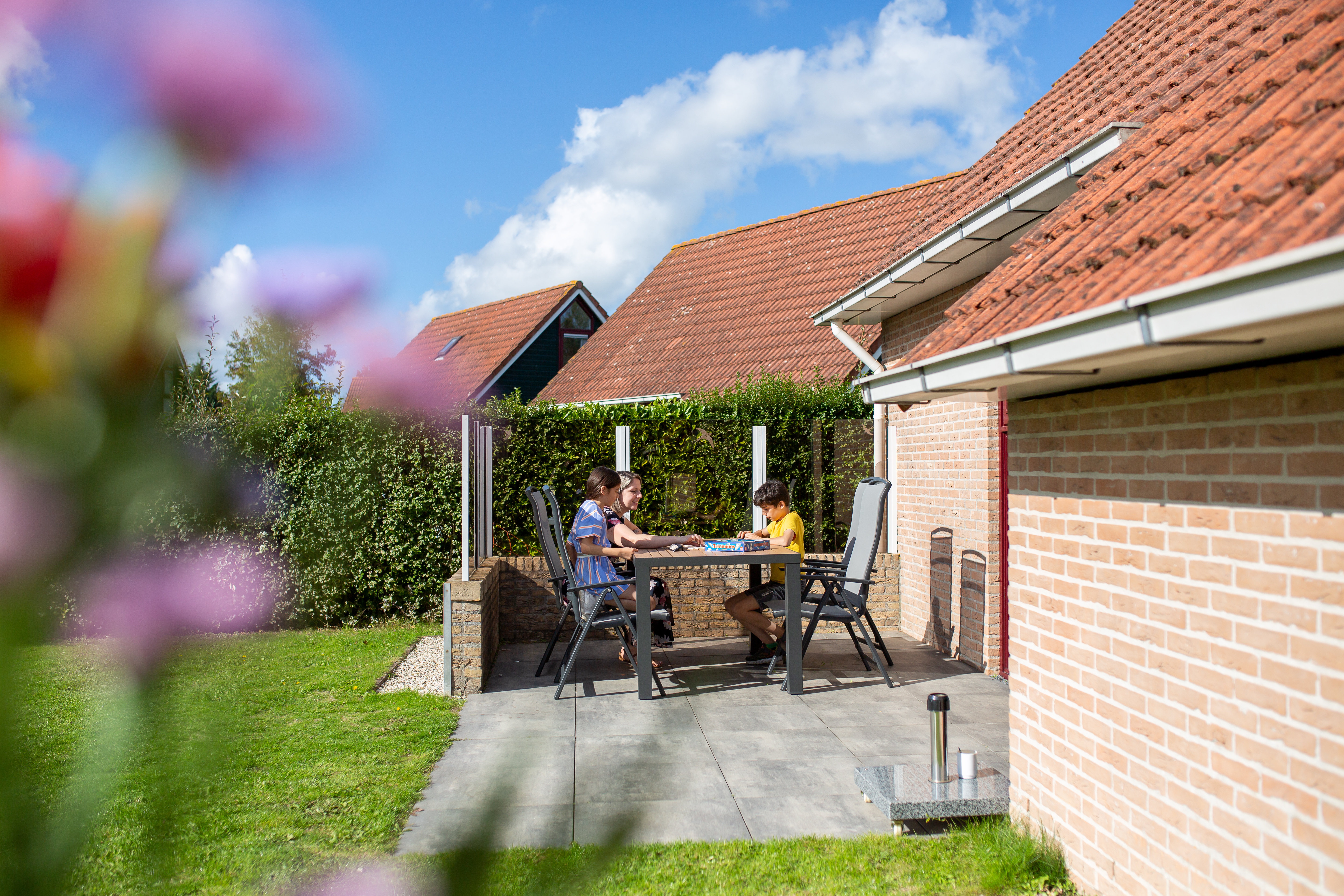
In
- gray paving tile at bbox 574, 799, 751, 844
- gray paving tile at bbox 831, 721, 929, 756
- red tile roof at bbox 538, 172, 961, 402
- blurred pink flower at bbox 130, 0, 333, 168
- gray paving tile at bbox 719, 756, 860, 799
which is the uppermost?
red tile roof at bbox 538, 172, 961, 402

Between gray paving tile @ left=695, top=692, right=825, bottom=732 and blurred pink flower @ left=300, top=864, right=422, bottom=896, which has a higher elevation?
blurred pink flower @ left=300, top=864, right=422, bottom=896

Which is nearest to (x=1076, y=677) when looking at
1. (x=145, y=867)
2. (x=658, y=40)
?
(x=658, y=40)

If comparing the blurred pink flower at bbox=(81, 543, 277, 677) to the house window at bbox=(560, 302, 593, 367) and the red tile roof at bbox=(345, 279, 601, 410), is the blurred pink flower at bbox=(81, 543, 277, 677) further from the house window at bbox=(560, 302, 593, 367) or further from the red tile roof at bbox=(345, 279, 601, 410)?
the house window at bbox=(560, 302, 593, 367)

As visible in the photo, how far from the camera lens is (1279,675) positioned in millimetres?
2379

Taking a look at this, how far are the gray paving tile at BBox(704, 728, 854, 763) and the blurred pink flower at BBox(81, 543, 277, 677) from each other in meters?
4.60

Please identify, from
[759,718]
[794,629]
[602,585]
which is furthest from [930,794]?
[602,585]

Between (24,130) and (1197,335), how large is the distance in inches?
85.1

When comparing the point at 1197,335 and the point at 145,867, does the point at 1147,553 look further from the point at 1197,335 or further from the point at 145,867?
the point at 145,867

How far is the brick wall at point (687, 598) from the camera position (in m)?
8.83

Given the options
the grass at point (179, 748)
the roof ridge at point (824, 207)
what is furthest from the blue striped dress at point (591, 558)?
the roof ridge at point (824, 207)

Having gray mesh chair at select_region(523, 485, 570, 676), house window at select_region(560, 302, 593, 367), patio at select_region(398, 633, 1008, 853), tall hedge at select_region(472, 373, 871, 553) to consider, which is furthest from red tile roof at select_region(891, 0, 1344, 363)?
house window at select_region(560, 302, 593, 367)

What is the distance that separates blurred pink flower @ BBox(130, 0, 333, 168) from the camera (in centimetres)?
37

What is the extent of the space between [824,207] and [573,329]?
29.6ft

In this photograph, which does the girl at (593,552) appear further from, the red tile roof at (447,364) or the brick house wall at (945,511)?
the red tile roof at (447,364)
